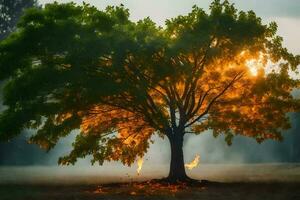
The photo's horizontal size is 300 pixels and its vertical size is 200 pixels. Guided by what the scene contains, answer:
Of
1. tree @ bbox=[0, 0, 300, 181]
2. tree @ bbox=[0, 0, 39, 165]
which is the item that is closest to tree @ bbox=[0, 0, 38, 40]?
tree @ bbox=[0, 0, 39, 165]

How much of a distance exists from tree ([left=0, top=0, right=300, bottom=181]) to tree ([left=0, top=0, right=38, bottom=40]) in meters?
47.2

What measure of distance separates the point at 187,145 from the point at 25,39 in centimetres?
8122

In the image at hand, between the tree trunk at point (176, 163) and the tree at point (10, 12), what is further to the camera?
the tree at point (10, 12)

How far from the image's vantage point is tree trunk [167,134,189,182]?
1265 inches

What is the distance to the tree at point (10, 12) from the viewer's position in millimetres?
76250

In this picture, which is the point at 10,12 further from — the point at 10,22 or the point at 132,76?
the point at 132,76

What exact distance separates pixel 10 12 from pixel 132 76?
54721mm

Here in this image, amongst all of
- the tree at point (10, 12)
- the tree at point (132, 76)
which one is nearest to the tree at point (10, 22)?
the tree at point (10, 12)

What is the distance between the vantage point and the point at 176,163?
A: 32750 mm

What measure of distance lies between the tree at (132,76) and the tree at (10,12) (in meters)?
47.2

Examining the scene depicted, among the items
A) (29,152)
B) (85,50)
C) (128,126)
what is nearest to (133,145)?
(128,126)

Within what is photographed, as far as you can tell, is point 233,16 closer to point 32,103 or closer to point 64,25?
point 64,25

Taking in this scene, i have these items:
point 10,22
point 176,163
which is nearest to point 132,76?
point 176,163

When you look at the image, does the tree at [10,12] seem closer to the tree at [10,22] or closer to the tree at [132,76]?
the tree at [10,22]
